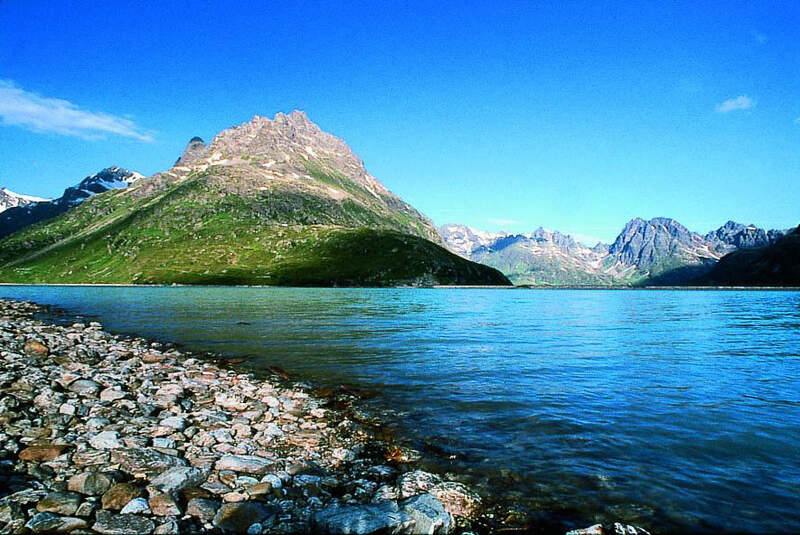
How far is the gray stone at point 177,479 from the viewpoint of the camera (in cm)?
958

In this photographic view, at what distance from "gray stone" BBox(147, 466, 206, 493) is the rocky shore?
0.03 metres

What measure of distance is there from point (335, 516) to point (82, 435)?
8821mm

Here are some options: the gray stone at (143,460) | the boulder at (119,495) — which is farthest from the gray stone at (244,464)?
the boulder at (119,495)

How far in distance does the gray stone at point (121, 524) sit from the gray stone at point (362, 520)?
10.1ft

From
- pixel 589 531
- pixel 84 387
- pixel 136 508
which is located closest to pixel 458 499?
pixel 589 531

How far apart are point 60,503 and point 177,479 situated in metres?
2.10

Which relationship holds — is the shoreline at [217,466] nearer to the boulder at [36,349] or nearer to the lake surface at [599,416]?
the lake surface at [599,416]

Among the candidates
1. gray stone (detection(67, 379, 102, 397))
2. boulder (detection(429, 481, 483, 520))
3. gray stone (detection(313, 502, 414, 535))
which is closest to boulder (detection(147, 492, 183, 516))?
gray stone (detection(313, 502, 414, 535))

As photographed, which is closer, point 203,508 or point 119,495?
point 203,508

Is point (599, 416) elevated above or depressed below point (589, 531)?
below

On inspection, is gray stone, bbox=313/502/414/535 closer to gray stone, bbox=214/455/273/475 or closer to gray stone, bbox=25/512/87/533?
gray stone, bbox=214/455/273/475

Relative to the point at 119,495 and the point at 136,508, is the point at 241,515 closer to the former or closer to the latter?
the point at 136,508

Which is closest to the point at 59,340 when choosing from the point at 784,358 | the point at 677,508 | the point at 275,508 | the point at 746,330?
the point at 275,508

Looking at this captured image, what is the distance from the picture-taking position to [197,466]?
10.9m
